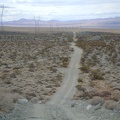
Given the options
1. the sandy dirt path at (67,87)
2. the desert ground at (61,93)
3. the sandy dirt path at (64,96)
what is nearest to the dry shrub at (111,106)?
the desert ground at (61,93)

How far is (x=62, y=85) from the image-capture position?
25219mm

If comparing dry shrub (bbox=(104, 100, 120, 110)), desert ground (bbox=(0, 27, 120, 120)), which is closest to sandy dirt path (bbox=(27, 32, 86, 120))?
desert ground (bbox=(0, 27, 120, 120))

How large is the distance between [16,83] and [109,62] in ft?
58.5

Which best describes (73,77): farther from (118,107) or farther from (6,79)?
(118,107)

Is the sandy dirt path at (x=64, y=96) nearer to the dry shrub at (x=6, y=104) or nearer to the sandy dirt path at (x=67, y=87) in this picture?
the sandy dirt path at (x=67, y=87)

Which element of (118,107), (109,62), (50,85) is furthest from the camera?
(109,62)

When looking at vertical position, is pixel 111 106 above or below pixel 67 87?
above

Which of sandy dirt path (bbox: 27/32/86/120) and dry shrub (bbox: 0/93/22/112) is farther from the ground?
dry shrub (bbox: 0/93/22/112)

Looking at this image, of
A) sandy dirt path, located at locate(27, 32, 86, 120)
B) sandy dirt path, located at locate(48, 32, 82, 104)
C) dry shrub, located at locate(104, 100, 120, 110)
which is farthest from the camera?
sandy dirt path, located at locate(48, 32, 82, 104)

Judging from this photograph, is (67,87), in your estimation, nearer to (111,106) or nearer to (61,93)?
(61,93)

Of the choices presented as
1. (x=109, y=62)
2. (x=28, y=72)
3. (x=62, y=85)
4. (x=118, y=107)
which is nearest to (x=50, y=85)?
(x=62, y=85)

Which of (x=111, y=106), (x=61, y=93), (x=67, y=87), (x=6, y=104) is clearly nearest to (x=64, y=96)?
(x=61, y=93)

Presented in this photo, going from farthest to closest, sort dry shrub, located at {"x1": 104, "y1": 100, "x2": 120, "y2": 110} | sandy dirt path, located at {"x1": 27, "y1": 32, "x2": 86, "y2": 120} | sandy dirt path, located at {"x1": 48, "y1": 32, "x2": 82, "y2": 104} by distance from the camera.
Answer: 1. sandy dirt path, located at {"x1": 48, "y1": 32, "x2": 82, "y2": 104}
2. dry shrub, located at {"x1": 104, "y1": 100, "x2": 120, "y2": 110}
3. sandy dirt path, located at {"x1": 27, "y1": 32, "x2": 86, "y2": 120}

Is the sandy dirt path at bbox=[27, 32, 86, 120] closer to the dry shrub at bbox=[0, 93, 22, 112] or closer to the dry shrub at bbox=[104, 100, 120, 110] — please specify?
the dry shrub at bbox=[0, 93, 22, 112]
